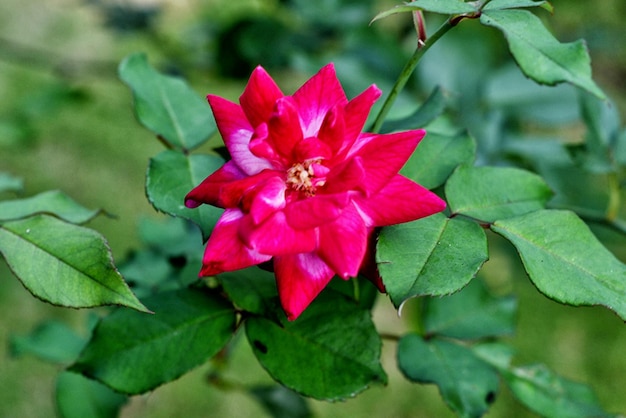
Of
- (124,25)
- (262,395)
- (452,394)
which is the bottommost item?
(262,395)

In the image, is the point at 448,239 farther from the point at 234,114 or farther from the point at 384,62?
the point at 384,62

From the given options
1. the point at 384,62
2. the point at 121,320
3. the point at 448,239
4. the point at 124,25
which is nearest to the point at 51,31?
the point at 124,25

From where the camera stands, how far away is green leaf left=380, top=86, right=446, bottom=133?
29.2 inches

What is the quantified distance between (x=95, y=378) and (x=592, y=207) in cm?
111

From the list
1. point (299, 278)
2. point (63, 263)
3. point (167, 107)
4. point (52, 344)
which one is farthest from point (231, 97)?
point (299, 278)

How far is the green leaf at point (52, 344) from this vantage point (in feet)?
3.42

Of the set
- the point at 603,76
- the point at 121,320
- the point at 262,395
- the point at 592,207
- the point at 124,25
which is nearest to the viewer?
the point at 121,320

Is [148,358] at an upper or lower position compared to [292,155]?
lower

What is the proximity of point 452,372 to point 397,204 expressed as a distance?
0.33 metres

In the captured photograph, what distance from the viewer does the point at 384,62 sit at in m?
1.43

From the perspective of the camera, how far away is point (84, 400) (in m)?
0.88

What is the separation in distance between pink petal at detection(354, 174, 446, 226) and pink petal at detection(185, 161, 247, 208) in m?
0.11

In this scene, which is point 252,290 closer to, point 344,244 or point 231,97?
point 344,244

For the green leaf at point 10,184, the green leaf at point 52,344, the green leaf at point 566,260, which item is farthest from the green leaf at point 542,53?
the green leaf at point 52,344
